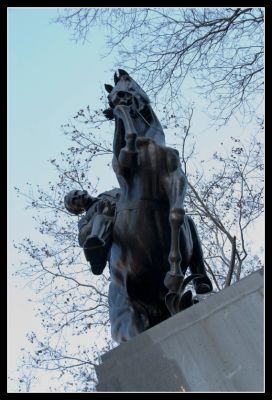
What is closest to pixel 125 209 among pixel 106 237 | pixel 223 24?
pixel 106 237

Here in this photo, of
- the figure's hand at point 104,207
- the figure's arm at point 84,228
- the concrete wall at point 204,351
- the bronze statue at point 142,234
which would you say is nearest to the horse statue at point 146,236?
the bronze statue at point 142,234

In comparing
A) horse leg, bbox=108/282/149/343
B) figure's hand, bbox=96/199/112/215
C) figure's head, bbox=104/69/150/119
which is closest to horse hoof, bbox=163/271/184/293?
horse leg, bbox=108/282/149/343

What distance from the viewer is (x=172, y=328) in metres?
3.57

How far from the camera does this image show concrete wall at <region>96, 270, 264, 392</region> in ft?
10.5

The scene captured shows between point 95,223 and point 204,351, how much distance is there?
61.6 inches

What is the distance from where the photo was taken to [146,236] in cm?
438

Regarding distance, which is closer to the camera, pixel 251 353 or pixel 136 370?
pixel 251 353

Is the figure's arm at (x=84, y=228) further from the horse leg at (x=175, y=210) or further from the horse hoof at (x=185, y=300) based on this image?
the horse hoof at (x=185, y=300)

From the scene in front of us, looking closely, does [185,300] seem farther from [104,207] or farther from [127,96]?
[127,96]

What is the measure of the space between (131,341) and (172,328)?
0.30 m

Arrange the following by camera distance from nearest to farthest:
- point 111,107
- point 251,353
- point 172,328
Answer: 1. point 251,353
2. point 172,328
3. point 111,107

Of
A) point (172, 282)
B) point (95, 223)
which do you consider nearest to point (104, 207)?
point (95, 223)

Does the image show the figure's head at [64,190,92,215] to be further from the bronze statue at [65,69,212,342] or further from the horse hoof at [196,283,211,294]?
the horse hoof at [196,283,211,294]

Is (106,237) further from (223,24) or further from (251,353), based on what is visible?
(223,24)
